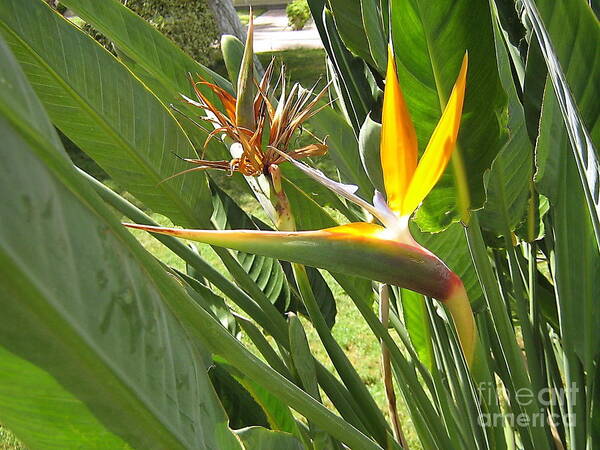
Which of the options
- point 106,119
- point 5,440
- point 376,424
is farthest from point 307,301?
point 5,440

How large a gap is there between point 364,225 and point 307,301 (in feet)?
0.79

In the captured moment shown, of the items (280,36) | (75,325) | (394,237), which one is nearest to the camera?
(75,325)

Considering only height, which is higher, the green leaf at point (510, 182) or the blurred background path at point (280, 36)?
the green leaf at point (510, 182)

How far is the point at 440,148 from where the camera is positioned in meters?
0.40

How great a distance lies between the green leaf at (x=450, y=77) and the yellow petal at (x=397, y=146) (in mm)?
188

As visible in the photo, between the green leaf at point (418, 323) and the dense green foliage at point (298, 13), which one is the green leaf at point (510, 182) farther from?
the dense green foliage at point (298, 13)

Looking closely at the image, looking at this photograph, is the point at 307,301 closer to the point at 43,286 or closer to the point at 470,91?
the point at 470,91

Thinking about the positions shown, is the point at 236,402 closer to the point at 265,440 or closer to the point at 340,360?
the point at 340,360

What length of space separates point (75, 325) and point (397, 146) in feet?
0.80

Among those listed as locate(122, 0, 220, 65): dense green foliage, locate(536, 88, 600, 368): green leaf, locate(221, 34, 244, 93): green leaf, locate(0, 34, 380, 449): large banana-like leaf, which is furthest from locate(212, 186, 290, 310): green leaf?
locate(122, 0, 220, 65): dense green foliage

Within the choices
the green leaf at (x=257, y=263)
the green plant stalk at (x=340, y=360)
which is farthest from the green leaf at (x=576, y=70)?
the green leaf at (x=257, y=263)

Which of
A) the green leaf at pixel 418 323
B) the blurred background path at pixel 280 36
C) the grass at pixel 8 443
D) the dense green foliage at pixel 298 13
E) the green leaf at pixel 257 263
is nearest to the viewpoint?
the green leaf at pixel 418 323

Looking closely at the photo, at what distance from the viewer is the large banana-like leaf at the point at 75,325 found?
0.74 ft

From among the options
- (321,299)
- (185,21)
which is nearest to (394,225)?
(321,299)
